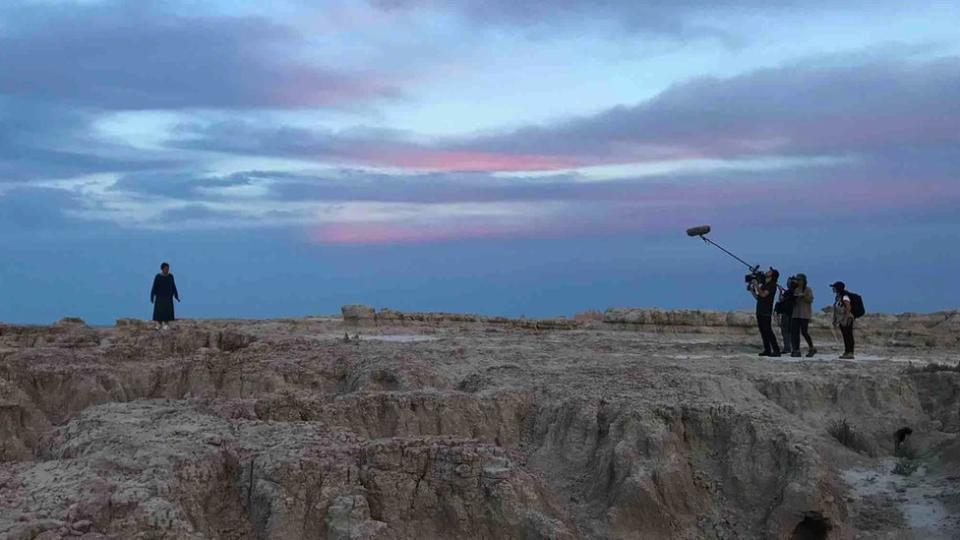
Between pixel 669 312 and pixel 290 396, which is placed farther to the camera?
pixel 669 312

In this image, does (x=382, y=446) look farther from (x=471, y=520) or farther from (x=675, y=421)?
(x=675, y=421)

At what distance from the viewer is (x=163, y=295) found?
73.1 feet

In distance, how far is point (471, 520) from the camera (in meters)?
11.2

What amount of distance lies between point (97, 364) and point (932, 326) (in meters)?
20.9

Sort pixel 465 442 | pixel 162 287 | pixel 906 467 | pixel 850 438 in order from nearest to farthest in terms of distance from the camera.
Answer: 1. pixel 465 442
2. pixel 906 467
3. pixel 850 438
4. pixel 162 287

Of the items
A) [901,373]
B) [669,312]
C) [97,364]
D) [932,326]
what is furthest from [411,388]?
[932,326]

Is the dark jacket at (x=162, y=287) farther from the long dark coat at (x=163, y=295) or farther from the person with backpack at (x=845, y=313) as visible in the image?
the person with backpack at (x=845, y=313)

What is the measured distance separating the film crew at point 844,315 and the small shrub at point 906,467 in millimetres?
4708

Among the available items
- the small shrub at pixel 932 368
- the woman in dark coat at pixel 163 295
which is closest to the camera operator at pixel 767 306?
the small shrub at pixel 932 368

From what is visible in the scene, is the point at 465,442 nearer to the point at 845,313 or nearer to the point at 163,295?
the point at 845,313

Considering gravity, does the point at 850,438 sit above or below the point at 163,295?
below

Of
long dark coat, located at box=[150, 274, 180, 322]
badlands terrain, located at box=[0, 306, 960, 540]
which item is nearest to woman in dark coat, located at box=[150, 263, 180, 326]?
long dark coat, located at box=[150, 274, 180, 322]

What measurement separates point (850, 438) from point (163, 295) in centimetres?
1461

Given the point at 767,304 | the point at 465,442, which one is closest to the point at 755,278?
the point at 767,304
